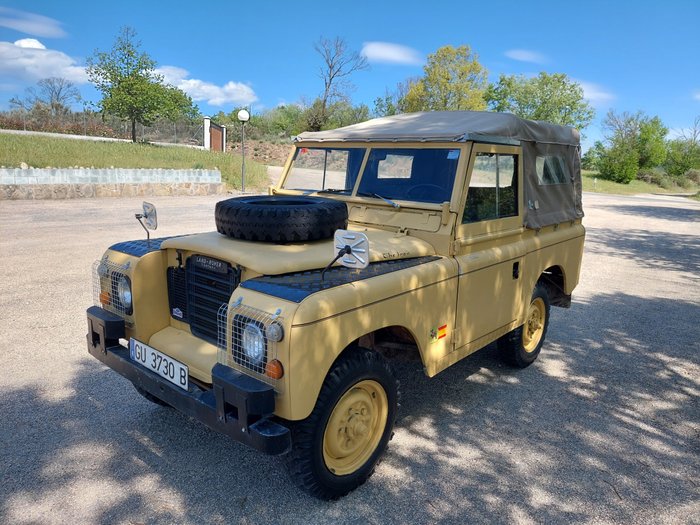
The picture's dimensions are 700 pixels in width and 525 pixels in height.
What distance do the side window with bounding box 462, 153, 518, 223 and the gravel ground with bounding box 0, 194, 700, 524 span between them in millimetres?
1594

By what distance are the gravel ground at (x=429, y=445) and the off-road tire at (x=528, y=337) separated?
146 millimetres

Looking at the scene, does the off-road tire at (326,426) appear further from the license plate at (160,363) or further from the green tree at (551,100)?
the green tree at (551,100)

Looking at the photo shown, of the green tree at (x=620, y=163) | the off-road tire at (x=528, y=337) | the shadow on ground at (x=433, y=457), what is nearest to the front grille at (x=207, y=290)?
the shadow on ground at (x=433, y=457)

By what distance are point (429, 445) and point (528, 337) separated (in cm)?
203

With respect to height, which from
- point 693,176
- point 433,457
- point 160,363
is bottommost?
point 433,457

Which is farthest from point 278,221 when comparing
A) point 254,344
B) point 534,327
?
point 534,327

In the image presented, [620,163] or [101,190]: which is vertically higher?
[620,163]

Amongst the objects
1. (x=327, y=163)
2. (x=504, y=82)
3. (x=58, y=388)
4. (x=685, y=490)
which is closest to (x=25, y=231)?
(x=58, y=388)

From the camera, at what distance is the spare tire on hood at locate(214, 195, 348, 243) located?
3193mm

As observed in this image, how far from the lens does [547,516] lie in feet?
9.68

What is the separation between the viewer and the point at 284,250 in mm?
3137

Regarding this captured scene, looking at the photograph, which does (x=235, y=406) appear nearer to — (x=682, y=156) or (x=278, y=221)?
(x=278, y=221)

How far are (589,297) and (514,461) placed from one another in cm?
512

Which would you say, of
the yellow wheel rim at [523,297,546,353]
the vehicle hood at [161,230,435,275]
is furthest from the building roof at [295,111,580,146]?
the yellow wheel rim at [523,297,546,353]
